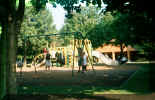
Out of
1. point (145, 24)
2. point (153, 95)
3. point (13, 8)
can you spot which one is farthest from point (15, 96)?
point (145, 24)

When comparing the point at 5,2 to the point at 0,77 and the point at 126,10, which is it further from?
the point at 126,10

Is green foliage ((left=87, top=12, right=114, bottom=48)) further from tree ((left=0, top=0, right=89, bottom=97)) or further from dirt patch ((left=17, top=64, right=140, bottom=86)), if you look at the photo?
tree ((left=0, top=0, right=89, bottom=97))

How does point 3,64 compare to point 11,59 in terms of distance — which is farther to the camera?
point 3,64

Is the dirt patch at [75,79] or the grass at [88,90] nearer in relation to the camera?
the grass at [88,90]

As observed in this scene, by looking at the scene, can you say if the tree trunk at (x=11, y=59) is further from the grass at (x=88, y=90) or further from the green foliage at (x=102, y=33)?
the green foliage at (x=102, y=33)

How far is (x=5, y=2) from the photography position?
617 cm

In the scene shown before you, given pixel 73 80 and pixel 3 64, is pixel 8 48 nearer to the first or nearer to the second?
pixel 3 64

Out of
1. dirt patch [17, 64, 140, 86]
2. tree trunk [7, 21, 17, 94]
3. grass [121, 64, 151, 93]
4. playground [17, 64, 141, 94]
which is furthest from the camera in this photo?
dirt patch [17, 64, 140, 86]

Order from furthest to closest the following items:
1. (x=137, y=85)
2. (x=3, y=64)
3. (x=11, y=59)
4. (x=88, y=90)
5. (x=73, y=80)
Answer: (x=73, y=80)
(x=137, y=85)
(x=88, y=90)
(x=3, y=64)
(x=11, y=59)

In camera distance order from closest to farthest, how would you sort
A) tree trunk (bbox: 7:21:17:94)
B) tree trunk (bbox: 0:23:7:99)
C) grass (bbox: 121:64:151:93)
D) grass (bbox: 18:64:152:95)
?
1. tree trunk (bbox: 7:21:17:94)
2. tree trunk (bbox: 0:23:7:99)
3. grass (bbox: 18:64:152:95)
4. grass (bbox: 121:64:151:93)

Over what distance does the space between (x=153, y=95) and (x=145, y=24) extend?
4430mm

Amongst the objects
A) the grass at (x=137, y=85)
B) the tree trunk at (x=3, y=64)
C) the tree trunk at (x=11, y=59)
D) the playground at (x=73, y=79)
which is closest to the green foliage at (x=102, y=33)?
the playground at (x=73, y=79)

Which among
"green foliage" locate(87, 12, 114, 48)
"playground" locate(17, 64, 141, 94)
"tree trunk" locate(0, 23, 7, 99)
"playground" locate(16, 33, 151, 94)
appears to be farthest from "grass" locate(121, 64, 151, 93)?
"green foliage" locate(87, 12, 114, 48)

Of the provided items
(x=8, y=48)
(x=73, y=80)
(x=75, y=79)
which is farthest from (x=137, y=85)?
(x=8, y=48)
